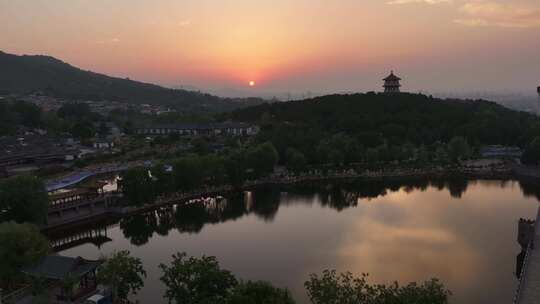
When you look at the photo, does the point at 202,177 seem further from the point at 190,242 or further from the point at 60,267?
the point at 60,267

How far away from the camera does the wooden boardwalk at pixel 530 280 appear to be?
1246 cm

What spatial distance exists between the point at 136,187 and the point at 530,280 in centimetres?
1969

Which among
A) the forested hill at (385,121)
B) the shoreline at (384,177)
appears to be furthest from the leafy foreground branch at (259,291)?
the forested hill at (385,121)

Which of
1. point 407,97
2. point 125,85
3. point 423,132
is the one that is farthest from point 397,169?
point 125,85

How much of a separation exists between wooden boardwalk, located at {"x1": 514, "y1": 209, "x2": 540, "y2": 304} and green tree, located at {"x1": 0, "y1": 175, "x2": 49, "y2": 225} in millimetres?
19363

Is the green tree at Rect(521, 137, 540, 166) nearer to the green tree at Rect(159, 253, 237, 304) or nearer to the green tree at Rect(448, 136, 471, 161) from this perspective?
the green tree at Rect(448, 136, 471, 161)

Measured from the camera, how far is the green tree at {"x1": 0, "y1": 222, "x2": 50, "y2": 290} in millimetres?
14157

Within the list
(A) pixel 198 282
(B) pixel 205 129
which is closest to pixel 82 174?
(B) pixel 205 129

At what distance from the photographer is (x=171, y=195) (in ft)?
94.9

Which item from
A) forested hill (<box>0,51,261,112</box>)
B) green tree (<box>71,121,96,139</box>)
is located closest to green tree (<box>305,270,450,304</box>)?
green tree (<box>71,121,96,139</box>)

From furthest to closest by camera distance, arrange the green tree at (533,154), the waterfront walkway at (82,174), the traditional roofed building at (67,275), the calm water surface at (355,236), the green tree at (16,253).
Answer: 1. the green tree at (533,154)
2. the waterfront walkway at (82,174)
3. the calm water surface at (355,236)
4. the green tree at (16,253)
5. the traditional roofed building at (67,275)

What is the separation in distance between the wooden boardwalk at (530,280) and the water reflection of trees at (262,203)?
470 inches

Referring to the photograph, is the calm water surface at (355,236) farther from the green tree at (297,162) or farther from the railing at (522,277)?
the green tree at (297,162)

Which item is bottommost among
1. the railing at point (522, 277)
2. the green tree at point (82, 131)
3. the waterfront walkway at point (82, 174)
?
the railing at point (522, 277)
